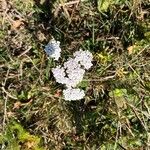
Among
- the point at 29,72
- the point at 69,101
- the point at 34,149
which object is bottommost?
the point at 34,149

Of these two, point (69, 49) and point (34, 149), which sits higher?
point (69, 49)

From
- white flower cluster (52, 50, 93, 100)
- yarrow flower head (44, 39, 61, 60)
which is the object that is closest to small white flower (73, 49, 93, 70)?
white flower cluster (52, 50, 93, 100)

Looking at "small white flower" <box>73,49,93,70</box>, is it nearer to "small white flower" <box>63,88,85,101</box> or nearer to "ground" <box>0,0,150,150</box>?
"ground" <box>0,0,150,150</box>

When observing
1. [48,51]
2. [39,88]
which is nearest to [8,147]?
[39,88]

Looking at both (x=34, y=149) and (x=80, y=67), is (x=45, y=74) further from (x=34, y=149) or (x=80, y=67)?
(x=34, y=149)

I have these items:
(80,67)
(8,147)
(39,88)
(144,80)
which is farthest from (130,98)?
(8,147)

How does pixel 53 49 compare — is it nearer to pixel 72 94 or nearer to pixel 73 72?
pixel 73 72
